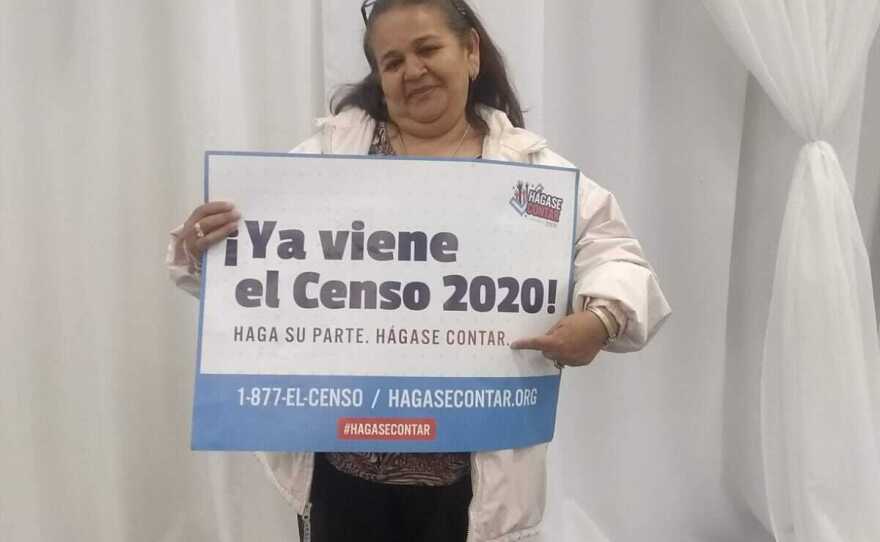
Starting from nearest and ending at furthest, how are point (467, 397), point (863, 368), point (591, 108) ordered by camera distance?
point (467, 397), point (863, 368), point (591, 108)

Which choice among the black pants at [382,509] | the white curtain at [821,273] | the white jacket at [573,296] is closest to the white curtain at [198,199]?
the white curtain at [821,273]

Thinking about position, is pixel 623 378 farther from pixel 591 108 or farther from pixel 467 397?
pixel 467 397

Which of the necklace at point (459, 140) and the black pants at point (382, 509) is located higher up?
the necklace at point (459, 140)

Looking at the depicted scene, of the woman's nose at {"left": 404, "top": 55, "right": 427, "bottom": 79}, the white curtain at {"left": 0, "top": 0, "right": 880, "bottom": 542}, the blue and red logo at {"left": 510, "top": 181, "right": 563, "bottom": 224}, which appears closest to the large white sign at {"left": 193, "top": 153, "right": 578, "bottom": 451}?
the blue and red logo at {"left": 510, "top": 181, "right": 563, "bottom": 224}

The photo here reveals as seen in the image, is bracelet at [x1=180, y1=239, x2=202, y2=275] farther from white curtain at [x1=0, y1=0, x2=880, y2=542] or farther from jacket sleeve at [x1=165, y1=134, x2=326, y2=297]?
white curtain at [x1=0, y1=0, x2=880, y2=542]

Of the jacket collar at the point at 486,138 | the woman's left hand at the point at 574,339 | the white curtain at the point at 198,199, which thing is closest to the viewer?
the woman's left hand at the point at 574,339

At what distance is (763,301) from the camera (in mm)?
1453

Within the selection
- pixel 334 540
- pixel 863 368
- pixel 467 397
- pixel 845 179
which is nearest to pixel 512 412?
pixel 467 397

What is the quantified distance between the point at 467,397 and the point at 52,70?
1.01 metres

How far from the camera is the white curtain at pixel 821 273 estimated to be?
46.6 inches

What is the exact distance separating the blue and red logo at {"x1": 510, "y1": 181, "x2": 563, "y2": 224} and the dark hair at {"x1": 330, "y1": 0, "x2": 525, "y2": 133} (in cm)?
13

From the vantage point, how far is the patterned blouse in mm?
869

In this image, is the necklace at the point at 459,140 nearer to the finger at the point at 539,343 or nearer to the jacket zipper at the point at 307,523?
the finger at the point at 539,343

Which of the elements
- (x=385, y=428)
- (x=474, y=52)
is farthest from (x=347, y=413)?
(x=474, y=52)
